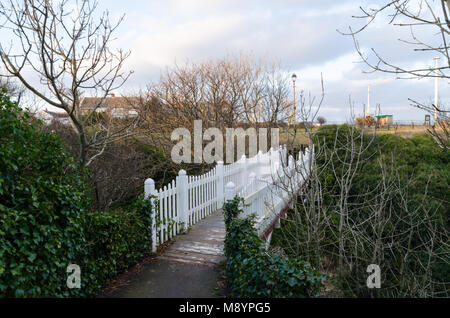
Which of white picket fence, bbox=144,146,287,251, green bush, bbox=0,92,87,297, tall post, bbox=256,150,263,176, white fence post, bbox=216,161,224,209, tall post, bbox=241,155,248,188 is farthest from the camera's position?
tall post, bbox=256,150,263,176

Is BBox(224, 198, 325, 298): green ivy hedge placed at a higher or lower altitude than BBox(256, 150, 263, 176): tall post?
lower

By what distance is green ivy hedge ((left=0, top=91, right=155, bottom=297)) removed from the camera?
3.09 metres

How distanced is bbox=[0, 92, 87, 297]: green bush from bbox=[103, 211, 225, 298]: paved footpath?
990 mm

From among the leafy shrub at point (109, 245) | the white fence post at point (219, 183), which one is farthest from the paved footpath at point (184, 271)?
the white fence post at point (219, 183)

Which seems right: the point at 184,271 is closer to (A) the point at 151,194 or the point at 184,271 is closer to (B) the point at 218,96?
(A) the point at 151,194

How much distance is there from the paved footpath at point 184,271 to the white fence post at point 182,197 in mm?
392

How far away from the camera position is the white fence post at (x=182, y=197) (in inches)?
269

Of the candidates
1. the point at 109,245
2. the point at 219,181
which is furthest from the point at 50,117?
the point at 109,245

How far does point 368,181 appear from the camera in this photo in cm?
1317

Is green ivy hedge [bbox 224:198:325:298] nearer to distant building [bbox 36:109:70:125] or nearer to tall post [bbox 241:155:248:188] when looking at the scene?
tall post [bbox 241:155:248:188]

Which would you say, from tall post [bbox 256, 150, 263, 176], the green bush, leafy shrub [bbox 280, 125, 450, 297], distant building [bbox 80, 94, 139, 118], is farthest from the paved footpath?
distant building [bbox 80, 94, 139, 118]

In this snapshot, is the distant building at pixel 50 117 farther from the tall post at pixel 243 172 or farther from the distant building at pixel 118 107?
the tall post at pixel 243 172

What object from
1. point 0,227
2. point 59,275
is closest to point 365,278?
point 59,275

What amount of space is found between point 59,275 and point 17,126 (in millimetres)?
1867
